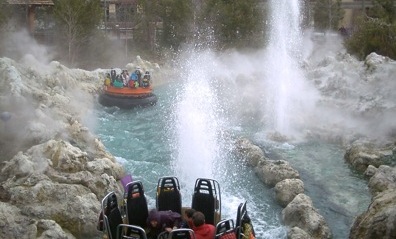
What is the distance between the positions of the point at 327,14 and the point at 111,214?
3518cm

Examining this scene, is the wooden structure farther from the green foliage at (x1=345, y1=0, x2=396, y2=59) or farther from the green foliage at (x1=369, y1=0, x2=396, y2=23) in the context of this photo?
the green foliage at (x1=369, y1=0, x2=396, y2=23)

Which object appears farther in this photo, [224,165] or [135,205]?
[224,165]

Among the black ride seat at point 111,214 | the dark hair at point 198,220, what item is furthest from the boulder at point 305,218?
the black ride seat at point 111,214

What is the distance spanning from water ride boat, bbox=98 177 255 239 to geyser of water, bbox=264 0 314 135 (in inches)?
375

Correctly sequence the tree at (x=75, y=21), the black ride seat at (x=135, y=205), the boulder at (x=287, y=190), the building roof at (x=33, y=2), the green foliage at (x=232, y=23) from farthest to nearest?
the green foliage at (x=232, y=23)
the building roof at (x=33, y=2)
the tree at (x=75, y=21)
the boulder at (x=287, y=190)
the black ride seat at (x=135, y=205)

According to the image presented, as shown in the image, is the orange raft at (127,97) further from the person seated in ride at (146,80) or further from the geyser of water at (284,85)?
the geyser of water at (284,85)

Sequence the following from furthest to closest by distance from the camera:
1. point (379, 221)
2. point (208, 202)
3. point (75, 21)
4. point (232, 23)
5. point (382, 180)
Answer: point (232, 23), point (75, 21), point (382, 180), point (208, 202), point (379, 221)

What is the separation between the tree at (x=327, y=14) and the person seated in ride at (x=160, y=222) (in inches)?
1358

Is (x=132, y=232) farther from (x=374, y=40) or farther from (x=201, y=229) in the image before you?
(x=374, y=40)

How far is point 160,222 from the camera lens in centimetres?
860

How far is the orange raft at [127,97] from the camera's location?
2280 cm

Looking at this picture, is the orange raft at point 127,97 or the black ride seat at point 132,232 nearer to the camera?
the black ride seat at point 132,232

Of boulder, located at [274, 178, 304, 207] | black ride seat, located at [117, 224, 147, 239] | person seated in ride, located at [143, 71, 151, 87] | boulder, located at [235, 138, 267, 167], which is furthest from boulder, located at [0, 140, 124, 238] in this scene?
person seated in ride, located at [143, 71, 151, 87]

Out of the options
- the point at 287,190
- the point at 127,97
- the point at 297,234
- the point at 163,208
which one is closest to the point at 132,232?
the point at 163,208
